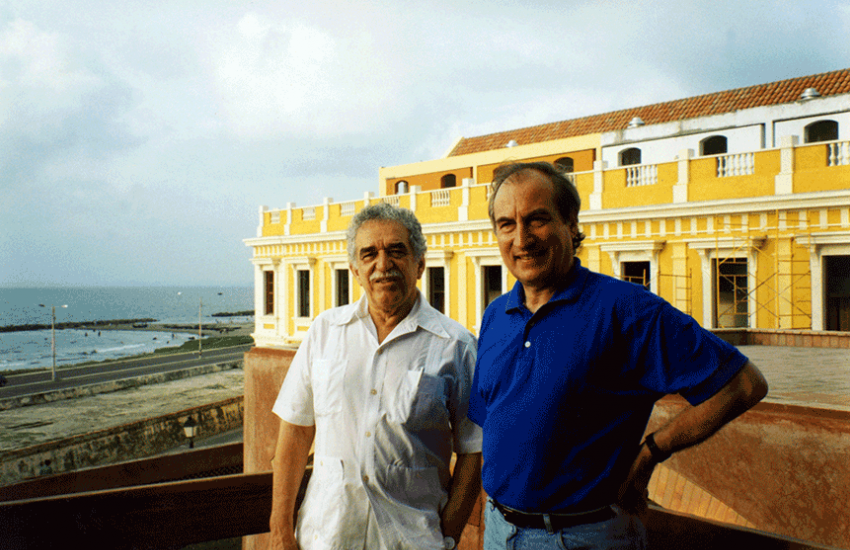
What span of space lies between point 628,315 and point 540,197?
1.44 feet

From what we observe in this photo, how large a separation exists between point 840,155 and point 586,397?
508 inches

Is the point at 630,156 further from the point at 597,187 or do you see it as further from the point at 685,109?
the point at 597,187

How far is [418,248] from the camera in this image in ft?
6.83

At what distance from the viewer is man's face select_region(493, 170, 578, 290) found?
167 centimetres

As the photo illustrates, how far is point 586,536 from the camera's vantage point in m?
1.48

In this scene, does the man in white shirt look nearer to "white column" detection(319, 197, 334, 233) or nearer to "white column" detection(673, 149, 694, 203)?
"white column" detection(673, 149, 694, 203)

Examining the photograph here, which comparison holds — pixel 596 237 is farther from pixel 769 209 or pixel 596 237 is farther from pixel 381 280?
pixel 381 280

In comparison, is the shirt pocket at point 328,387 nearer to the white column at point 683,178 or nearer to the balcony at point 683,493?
the balcony at point 683,493

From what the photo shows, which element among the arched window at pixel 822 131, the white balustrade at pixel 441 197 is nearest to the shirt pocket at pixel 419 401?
the white balustrade at pixel 441 197

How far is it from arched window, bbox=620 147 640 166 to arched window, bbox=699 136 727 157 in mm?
2149

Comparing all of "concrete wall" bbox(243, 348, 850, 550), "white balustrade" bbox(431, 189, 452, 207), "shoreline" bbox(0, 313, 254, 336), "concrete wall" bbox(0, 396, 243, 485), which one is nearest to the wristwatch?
"concrete wall" bbox(243, 348, 850, 550)

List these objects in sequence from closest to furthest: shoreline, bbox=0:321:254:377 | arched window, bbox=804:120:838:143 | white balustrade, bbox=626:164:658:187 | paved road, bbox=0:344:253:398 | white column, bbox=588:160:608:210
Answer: white balustrade, bbox=626:164:658:187, white column, bbox=588:160:608:210, arched window, bbox=804:120:838:143, paved road, bbox=0:344:253:398, shoreline, bbox=0:321:254:377

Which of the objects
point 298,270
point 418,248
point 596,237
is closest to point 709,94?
point 596,237

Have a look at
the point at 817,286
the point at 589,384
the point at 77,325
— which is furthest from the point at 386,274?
the point at 77,325
